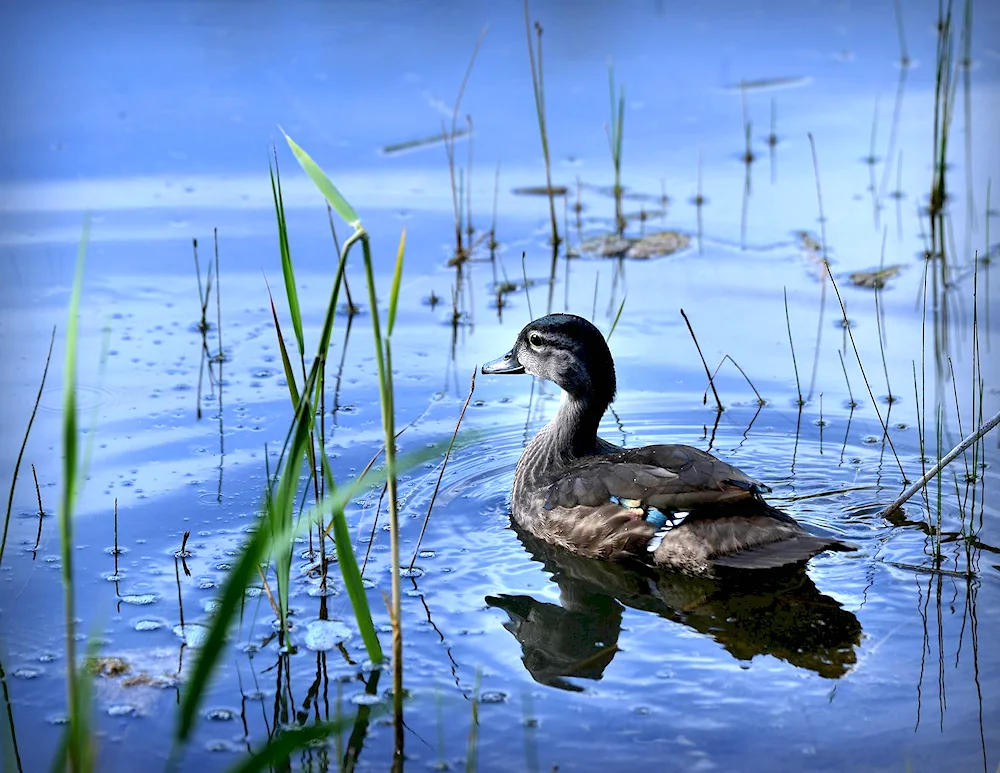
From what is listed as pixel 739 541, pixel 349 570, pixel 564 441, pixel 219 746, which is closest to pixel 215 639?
pixel 349 570

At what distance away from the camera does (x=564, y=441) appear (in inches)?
244

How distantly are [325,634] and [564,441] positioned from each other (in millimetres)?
1838

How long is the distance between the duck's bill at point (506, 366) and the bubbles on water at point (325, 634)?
206 cm

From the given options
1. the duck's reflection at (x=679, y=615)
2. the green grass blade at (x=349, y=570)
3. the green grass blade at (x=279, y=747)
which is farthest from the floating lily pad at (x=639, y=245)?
the green grass blade at (x=279, y=747)

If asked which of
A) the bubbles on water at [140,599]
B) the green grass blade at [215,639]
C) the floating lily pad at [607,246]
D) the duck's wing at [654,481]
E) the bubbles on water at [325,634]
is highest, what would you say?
the floating lily pad at [607,246]

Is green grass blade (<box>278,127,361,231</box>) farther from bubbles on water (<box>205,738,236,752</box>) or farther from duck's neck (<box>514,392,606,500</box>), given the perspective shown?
duck's neck (<box>514,392,606,500</box>)

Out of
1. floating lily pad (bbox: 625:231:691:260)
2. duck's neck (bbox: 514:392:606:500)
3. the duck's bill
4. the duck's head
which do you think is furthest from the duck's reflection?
floating lily pad (bbox: 625:231:691:260)

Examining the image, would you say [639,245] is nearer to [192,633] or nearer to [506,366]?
[506,366]

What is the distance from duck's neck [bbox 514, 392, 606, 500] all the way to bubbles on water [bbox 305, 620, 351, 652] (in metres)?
1.51

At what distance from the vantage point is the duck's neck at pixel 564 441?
6.13 metres

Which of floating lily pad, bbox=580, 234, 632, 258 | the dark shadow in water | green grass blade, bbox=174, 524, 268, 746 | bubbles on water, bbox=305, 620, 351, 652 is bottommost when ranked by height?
the dark shadow in water

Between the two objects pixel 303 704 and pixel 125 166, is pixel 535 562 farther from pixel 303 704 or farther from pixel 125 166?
pixel 125 166

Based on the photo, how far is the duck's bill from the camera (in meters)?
6.58

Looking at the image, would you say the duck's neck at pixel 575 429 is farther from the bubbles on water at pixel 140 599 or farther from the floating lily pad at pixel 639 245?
the floating lily pad at pixel 639 245
